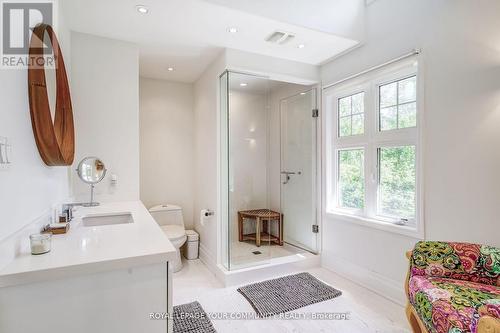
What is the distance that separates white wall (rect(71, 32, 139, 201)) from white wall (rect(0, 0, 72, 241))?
3.15 feet

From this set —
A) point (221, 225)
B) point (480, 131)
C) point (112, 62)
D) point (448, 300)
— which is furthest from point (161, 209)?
point (480, 131)

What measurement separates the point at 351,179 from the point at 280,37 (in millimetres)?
1615

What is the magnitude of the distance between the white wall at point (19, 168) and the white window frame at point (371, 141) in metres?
2.50

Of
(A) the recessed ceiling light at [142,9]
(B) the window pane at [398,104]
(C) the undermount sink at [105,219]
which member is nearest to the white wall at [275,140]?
(B) the window pane at [398,104]

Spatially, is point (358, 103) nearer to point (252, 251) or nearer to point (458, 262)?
point (458, 262)

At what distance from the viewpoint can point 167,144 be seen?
357 cm

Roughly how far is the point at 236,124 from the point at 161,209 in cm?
144

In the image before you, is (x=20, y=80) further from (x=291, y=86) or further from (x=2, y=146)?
(x=291, y=86)

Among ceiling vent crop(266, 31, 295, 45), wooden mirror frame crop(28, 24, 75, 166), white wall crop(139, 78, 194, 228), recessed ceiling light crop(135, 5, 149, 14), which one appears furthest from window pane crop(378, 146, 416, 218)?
wooden mirror frame crop(28, 24, 75, 166)

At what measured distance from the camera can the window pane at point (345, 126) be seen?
2804 mm

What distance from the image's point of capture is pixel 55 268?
0.92 m

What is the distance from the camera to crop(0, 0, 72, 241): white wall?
38.7 inches

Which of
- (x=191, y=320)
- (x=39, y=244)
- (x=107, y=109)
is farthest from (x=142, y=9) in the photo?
(x=191, y=320)

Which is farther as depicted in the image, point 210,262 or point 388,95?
point 210,262
